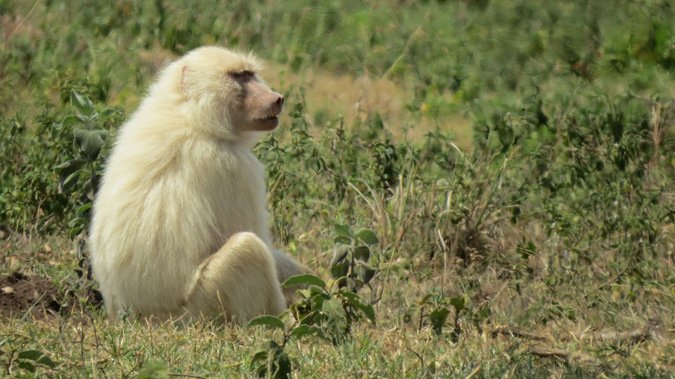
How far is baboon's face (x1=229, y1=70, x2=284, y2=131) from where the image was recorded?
17.5 ft

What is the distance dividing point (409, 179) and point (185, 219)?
2119 mm

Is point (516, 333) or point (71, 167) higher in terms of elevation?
point (71, 167)

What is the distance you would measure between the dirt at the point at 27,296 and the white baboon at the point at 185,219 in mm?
509

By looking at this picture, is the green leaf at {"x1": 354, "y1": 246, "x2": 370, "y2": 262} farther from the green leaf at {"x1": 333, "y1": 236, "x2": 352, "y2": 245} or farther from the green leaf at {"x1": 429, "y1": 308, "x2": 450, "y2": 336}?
the green leaf at {"x1": 429, "y1": 308, "x2": 450, "y2": 336}

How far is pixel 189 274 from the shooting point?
496 centimetres

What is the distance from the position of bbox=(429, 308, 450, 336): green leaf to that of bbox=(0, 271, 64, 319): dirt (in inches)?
82.2

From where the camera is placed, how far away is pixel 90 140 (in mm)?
5531

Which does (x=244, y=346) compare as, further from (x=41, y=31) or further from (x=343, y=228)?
(x=41, y=31)

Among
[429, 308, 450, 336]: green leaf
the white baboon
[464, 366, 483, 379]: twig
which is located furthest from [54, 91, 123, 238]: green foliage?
[464, 366, 483, 379]: twig

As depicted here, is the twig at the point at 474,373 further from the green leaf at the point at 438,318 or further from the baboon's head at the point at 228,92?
the baboon's head at the point at 228,92

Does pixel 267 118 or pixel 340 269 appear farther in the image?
pixel 267 118

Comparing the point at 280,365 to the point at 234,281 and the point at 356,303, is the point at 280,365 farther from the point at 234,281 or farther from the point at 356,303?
the point at 234,281

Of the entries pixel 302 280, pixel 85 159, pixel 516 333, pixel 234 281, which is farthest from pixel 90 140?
pixel 516 333

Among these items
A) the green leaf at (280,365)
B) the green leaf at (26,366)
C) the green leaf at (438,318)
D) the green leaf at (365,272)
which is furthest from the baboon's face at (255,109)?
the green leaf at (26,366)
